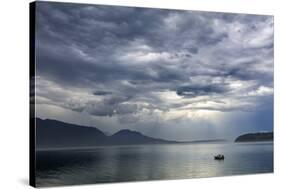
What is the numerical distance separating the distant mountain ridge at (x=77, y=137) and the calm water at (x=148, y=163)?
0.40 feet

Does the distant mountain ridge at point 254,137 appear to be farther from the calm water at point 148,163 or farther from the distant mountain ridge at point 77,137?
the distant mountain ridge at point 77,137

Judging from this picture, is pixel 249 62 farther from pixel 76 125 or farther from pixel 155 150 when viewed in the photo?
pixel 76 125

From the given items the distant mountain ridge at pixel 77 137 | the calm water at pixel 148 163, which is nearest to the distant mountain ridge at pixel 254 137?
the calm water at pixel 148 163

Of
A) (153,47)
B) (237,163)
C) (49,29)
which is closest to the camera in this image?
(49,29)

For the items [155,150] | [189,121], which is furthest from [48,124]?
[189,121]

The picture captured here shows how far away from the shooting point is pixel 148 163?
12375mm

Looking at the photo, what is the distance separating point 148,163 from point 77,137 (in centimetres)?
158

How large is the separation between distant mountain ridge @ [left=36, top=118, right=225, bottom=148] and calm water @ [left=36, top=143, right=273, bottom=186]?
123 mm

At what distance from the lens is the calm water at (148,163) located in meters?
11.5

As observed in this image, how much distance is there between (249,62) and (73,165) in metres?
4.38

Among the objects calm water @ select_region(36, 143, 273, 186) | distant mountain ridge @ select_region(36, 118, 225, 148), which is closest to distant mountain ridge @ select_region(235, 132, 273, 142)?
calm water @ select_region(36, 143, 273, 186)

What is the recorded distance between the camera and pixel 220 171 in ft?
42.4

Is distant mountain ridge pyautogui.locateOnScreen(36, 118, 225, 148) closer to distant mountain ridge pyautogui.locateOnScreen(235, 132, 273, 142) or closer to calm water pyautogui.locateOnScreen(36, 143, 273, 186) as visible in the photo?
calm water pyautogui.locateOnScreen(36, 143, 273, 186)

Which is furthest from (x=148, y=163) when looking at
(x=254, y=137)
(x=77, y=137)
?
(x=254, y=137)
